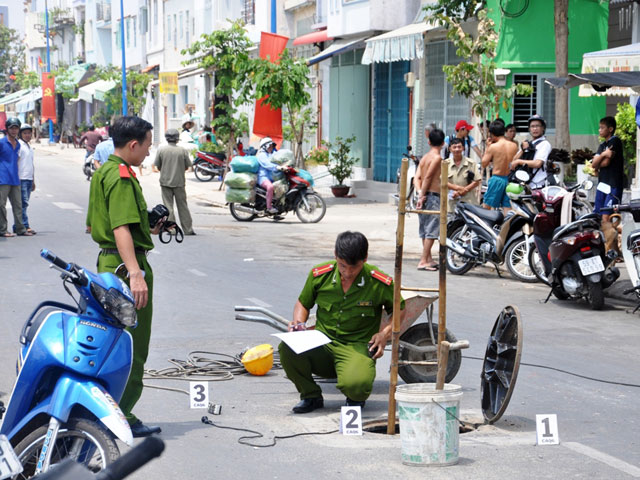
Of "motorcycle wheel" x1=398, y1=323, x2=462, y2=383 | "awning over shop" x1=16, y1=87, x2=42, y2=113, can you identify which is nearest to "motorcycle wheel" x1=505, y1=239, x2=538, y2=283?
"motorcycle wheel" x1=398, y1=323, x2=462, y2=383

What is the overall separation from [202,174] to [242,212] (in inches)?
464

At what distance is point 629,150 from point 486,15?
188 inches

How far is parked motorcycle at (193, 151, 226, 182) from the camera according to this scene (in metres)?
32.8

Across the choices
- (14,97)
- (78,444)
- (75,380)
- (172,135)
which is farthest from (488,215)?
(14,97)

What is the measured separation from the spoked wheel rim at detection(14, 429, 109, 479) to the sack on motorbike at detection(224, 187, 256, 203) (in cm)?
1679

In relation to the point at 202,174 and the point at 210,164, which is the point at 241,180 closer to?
the point at 210,164

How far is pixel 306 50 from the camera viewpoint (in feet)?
118

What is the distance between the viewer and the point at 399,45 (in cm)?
2444

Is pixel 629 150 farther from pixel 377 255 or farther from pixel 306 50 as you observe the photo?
pixel 306 50

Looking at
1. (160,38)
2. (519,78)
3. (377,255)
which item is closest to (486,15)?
(519,78)

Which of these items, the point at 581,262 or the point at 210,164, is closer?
the point at 581,262

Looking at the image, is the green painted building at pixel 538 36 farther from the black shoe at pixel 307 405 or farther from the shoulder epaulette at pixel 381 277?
the black shoe at pixel 307 405

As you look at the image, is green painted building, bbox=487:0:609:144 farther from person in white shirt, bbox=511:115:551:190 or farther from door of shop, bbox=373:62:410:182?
person in white shirt, bbox=511:115:551:190

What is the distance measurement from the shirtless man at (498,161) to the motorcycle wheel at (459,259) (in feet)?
7.80
